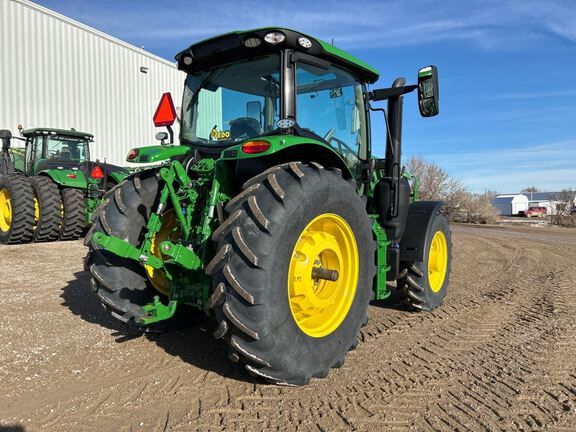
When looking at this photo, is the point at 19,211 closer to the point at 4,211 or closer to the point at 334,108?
the point at 4,211

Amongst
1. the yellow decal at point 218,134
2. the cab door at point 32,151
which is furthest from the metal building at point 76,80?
the yellow decal at point 218,134

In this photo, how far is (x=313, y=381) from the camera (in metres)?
2.89

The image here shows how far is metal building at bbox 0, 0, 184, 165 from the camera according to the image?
1389 centimetres

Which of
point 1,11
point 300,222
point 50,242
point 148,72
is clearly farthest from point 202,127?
point 148,72

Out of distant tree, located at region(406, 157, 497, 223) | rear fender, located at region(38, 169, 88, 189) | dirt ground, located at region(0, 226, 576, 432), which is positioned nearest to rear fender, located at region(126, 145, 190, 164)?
dirt ground, located at region(0, 226, 576, 432)

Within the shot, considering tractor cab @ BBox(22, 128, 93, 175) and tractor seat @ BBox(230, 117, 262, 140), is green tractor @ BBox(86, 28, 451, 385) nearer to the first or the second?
tractor seat @ BBox(230, 117, 262, 140)

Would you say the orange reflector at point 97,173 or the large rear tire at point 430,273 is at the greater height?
the orange reflector at point 97,173

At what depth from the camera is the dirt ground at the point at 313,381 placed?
243 centimetres

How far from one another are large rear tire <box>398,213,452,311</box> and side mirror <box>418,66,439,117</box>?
4.09 ft

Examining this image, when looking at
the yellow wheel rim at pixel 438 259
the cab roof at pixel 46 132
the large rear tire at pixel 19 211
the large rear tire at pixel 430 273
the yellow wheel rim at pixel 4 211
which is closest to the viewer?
the large rear tire at pixel 430 273

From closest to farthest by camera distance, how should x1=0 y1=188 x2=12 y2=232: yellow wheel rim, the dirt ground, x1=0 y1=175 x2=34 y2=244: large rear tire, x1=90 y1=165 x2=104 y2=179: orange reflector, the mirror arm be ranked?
the dirt ground, the mirror arm, x1=0 y1=175 x2=34 y2=244: large rear tire, x1=90 y1=165 x2=104 y2=179: orange reflector, x1=0 y1=188 x2=12 y2=232: yellow wheel rim

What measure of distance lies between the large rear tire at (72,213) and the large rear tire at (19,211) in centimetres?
61

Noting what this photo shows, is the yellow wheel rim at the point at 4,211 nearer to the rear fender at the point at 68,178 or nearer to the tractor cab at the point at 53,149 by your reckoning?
the rear fender at the point at 68,178

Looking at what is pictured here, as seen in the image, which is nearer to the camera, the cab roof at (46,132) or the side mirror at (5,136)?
the side mirror at (5,136)
